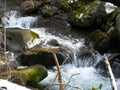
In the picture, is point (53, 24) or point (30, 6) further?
point (30, 6)

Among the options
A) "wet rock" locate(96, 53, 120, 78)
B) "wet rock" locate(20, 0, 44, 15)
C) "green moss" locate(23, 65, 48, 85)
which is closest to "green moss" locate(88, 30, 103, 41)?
"wet rock" locate(96, 53, 120, 78)

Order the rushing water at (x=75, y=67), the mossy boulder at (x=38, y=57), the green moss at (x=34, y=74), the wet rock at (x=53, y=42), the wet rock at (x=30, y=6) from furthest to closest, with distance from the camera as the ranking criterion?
the wet rock at (x=30, y=6) < the wet rock at (x=53, y=42) < the mossy boulder at (x=38, y=57) < the rushing water at (x=75, y=67) < the green moss at (x=34, y=74)

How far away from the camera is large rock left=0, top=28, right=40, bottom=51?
10.2 m

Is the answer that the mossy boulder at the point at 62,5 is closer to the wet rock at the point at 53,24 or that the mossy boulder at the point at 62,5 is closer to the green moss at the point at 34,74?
the wet rock at the point at 53,24

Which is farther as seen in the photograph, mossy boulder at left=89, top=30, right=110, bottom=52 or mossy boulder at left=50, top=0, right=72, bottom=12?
mossy boulder at left=50, top=0, right=72, bottom=12

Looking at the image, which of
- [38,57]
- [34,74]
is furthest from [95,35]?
[34,74]

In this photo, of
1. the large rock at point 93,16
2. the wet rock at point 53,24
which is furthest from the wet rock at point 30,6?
the large rock at point 93,16

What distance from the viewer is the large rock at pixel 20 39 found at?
33.6ft

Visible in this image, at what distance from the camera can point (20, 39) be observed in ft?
34.4

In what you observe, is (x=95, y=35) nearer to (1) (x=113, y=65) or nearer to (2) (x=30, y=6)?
(1) (x=113, y=65)

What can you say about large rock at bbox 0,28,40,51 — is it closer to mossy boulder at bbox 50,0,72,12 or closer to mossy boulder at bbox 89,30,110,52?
mossy boulder at bbox 89,30,110,52

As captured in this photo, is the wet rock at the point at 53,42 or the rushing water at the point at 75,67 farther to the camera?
the wet rock at the point at 53,42

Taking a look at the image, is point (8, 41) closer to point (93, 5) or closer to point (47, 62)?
point (47, 62)

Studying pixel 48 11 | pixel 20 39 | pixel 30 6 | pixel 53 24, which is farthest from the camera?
pixel 30 6
